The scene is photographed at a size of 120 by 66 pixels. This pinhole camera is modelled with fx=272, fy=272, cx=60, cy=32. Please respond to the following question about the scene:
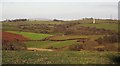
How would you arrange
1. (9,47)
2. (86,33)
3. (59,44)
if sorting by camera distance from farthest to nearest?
(86,33) < (59,44) < (9,47)

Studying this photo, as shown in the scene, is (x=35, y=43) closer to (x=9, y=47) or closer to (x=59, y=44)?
(x=59, y=44)

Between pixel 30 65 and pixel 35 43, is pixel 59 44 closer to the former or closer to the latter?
pixel 35 43

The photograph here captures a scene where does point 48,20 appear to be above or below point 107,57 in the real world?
above

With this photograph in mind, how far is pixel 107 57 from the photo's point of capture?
2220 cm

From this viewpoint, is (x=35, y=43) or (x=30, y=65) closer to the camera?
(x=30, y=65)

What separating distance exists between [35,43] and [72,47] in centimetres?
770

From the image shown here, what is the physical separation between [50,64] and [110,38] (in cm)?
2368

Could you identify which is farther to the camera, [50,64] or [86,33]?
[86,33]

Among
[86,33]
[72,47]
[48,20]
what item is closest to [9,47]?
[72,47]

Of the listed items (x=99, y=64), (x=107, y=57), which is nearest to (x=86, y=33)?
(x=107, y=57)

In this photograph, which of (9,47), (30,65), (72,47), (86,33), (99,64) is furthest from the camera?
(86,33)

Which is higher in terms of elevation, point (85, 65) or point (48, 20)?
point (48, 20)

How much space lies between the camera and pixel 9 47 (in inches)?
1123

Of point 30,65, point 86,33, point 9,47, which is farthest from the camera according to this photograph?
point 86,33
